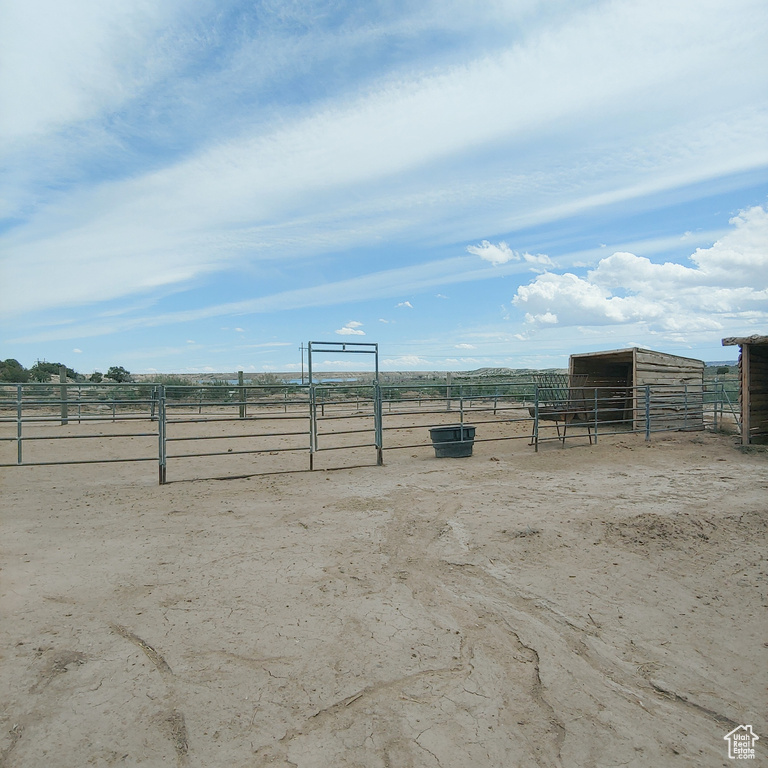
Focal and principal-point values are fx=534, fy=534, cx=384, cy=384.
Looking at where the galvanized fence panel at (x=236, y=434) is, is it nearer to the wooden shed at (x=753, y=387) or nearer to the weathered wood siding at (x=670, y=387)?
the weathered wood siding at (x=670, y=387)

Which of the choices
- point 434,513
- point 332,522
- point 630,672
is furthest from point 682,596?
point 332,522

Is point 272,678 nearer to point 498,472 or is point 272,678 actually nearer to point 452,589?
point 452,589

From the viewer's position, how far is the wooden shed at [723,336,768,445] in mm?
10258

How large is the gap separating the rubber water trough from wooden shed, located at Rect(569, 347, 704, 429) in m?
4.20

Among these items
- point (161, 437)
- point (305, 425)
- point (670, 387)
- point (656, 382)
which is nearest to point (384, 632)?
point (161, 437)

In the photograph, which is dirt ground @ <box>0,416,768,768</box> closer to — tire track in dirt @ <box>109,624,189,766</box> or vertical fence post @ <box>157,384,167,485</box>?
tire track in dirt @ <box>109,624,189,766</box>

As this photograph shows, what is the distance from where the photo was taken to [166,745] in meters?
2.18

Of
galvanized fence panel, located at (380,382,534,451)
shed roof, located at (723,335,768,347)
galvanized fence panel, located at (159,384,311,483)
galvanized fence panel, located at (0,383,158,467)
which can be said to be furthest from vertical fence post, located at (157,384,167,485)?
shed roof, located at (723,335,768,347)

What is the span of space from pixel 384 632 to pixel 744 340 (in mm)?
9963

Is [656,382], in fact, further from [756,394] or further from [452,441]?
[452,441]

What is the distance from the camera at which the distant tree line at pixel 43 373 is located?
2050 centimetres

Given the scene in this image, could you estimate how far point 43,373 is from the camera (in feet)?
77.5

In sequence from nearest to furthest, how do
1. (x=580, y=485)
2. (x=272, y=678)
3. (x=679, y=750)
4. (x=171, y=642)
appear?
(x=679, y=750) < (x=272, y=678) < (x=171, y=642) < (x=580, y=485)

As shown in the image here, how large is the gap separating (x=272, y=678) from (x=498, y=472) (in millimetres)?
5728
